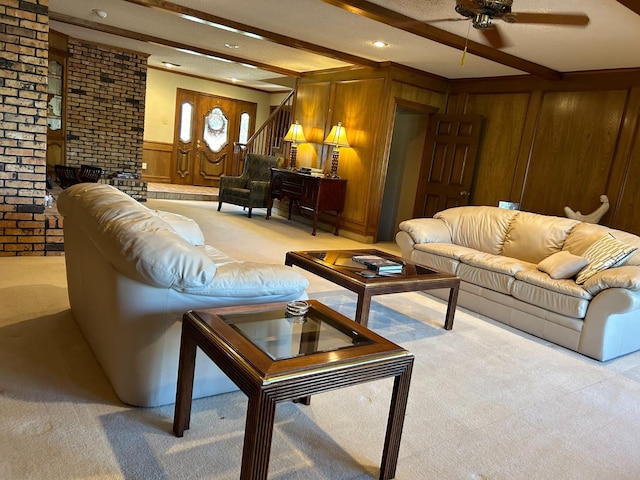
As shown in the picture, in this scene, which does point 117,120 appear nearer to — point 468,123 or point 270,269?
point 468,123

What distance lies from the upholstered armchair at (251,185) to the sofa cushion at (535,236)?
13.4 feet

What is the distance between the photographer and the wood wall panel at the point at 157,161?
945 centimetres

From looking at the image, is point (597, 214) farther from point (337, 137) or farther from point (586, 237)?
point (337, 137)

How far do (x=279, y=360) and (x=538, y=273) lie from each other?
273 cm

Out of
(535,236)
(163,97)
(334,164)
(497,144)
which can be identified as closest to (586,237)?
(535,236)

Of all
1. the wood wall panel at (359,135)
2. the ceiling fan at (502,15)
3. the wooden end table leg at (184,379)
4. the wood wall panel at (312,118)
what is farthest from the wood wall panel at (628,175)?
the wooden end table leg at (184,379)

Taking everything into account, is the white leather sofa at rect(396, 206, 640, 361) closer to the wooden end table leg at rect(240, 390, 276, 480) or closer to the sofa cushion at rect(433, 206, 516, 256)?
the sofa cushion at rect(433, 206, 516, 256)

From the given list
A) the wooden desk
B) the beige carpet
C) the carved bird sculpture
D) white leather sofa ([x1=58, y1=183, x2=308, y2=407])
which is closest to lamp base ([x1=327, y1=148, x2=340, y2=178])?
the wooden desk

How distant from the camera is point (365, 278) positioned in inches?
112

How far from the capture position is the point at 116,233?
70.1 inches

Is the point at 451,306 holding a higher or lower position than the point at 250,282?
lower

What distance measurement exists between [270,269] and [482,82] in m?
5.13

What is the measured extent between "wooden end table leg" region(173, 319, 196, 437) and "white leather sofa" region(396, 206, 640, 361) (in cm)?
260

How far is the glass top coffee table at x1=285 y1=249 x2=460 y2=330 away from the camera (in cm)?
275
